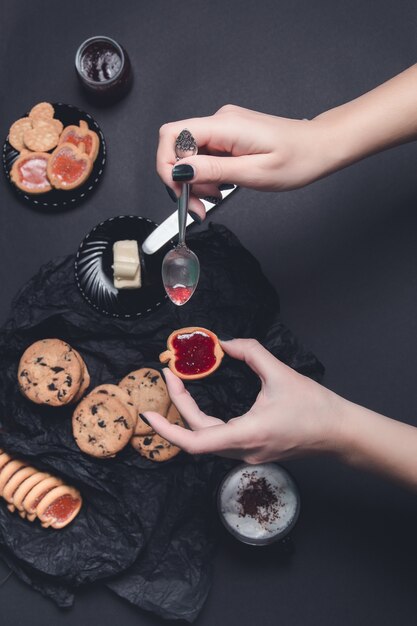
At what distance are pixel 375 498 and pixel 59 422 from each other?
102 centimetres

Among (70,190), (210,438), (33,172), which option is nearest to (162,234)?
(70,190)

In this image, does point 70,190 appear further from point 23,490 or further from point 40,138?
point 23,490

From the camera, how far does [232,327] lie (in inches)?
81.7

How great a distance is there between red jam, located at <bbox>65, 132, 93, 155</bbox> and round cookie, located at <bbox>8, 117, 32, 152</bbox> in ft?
0.45

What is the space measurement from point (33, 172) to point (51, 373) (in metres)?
0.66

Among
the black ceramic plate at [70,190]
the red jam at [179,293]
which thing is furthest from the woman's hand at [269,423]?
the black ceramic plate at [70,190]

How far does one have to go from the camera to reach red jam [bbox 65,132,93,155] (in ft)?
6.95

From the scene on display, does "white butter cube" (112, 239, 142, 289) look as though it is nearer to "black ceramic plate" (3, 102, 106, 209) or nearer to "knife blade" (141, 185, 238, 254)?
"knife blade" (141, 185, 238, 254)

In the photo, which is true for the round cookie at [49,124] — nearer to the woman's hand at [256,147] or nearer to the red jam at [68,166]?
the red jam at [68,166]

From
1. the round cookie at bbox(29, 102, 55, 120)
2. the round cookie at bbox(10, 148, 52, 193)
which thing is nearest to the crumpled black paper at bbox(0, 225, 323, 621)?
the round cookie at bbox(10, 148, 52, 193)

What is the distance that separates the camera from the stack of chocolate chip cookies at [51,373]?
200 centimetres

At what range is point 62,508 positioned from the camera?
1.99m

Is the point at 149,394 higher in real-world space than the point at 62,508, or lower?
higher

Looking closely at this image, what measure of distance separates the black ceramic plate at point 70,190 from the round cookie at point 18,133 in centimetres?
2
